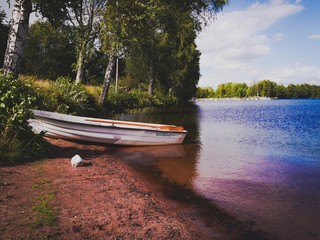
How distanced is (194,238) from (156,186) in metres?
2.50

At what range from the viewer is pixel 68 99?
1393 centimetres

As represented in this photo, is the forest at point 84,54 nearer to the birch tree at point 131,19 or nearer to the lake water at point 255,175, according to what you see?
the birch tree at point 131,19

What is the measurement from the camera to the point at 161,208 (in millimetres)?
4918

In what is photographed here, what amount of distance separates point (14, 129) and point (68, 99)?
719 cm

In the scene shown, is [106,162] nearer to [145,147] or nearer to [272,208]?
[145,147]

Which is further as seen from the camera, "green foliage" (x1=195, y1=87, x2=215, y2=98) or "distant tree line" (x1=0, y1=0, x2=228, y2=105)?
"green foliage" (x1=195, y1=87, x2=215, y2=98)

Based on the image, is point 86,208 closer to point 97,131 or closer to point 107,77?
point 97,131

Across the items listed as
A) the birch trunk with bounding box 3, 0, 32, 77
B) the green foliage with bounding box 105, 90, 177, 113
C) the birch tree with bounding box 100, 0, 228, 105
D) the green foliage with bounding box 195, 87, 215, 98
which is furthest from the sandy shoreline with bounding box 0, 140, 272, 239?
the green foliage with bounding box 195, 87, 215, 98

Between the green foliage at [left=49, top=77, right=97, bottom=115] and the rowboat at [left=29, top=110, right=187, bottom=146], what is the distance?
255 cm

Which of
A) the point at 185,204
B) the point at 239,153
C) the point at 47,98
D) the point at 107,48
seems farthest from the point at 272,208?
the point at 107,48

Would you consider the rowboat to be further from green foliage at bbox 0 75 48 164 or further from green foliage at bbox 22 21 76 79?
green foliage at bbox 22 21 76 79

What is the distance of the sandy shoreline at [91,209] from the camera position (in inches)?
146

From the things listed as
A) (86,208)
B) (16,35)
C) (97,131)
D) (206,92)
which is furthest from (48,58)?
(206,92)

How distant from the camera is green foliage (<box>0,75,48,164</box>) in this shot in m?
6.40
